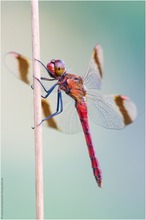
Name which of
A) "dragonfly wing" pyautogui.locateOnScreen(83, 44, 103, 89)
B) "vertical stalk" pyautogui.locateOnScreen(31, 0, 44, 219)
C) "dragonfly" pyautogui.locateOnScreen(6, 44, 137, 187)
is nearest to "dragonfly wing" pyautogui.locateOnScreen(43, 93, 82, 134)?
"dragonfly" pyautogui.locateOnScreen(6, 44, 137, 187)

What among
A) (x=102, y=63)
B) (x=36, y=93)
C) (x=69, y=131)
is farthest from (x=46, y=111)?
(x=36, y=93)

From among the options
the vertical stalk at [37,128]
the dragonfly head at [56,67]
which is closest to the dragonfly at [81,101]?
the dragonfly head at [56,67]

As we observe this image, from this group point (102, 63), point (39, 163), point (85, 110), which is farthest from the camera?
point (102, 63)

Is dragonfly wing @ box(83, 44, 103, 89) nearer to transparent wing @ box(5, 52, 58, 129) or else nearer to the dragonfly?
the dragonfly

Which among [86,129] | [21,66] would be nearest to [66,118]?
[86,129]

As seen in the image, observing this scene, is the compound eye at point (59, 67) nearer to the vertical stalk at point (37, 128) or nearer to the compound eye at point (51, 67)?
the compound eye at point (51, 67)

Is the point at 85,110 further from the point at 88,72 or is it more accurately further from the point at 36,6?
the point at 36,6
